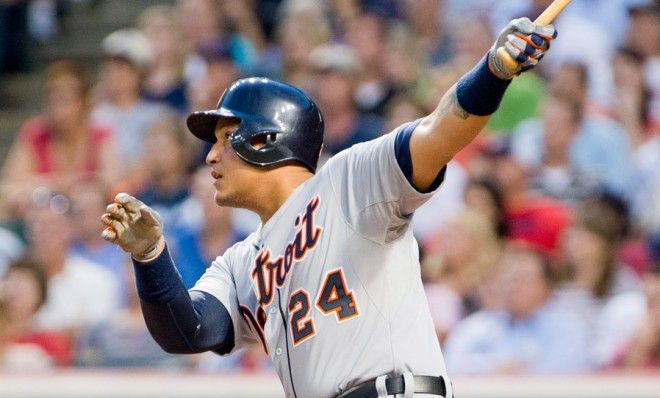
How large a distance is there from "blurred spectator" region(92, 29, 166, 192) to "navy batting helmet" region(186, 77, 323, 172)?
446 cm

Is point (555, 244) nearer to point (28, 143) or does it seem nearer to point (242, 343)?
point (242, 343)

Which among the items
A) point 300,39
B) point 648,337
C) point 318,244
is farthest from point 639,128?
point 318,244

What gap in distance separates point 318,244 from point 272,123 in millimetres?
442

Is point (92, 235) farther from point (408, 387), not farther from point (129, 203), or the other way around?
point (408, 387)

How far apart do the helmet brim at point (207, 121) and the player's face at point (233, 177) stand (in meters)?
0.05

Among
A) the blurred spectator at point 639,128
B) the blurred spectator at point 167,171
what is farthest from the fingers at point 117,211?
the blurred spectator at point 167,171

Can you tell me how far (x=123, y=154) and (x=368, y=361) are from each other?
5.30m

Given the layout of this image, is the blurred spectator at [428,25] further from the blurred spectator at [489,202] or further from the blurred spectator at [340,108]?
the blurred spectator at [489,202]

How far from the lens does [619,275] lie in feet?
21.3

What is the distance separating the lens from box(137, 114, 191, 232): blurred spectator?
795 cm

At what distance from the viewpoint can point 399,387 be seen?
12.0 feet

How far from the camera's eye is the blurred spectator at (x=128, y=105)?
8656mm

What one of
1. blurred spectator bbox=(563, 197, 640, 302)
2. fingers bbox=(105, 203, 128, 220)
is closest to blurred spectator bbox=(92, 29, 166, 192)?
blurred spectator bbox=(563, 197, 640, 302)

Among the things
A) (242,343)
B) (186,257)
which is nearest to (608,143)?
(186,257)
